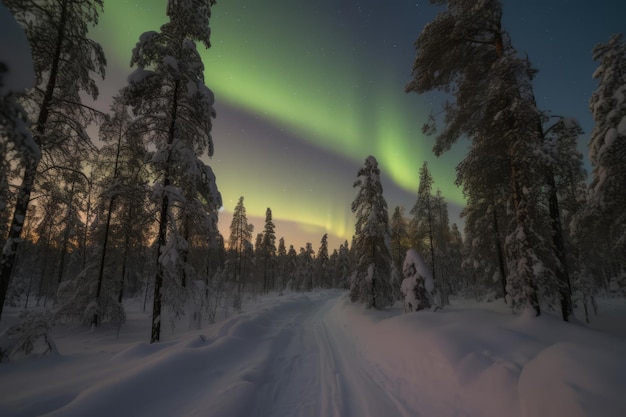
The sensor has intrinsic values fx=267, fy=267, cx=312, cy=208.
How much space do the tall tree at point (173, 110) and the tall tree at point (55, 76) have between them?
170 centimetres

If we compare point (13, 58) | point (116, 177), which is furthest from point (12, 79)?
point (116, 177)

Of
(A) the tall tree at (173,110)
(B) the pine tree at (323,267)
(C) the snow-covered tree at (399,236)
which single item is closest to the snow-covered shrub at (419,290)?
(A) the tall tree at (173,110)

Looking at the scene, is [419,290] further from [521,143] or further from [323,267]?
[323,267]

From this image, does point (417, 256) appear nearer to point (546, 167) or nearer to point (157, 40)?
point (546, 167)

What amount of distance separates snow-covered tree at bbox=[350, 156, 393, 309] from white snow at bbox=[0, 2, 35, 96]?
1694cm

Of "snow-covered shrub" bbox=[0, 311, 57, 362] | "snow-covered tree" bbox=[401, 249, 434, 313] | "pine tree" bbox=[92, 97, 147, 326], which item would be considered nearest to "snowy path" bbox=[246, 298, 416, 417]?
"snow-covered tree" bbox=[401, 249, 434, 313]

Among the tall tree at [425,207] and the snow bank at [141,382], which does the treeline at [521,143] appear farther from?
the tall tree at [425,207]

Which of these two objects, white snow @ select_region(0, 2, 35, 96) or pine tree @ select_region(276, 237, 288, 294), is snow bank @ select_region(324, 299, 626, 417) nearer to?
white snow @ select_region(0, 2, 35, 96)

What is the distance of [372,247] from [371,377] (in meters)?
12.0

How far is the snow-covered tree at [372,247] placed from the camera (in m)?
17.8

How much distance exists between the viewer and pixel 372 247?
1830 cm

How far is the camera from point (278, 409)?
504cm

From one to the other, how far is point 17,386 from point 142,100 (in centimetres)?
911

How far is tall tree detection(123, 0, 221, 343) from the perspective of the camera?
30.9 feet
